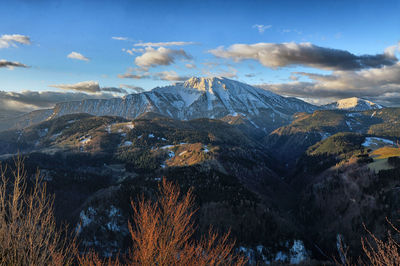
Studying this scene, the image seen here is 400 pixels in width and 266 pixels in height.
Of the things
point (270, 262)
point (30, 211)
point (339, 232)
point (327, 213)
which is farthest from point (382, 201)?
point (30, 211)

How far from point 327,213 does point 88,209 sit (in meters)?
181

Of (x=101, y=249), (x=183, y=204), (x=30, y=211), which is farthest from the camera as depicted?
(x=101, y=249)

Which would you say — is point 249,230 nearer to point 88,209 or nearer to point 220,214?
point 220,214

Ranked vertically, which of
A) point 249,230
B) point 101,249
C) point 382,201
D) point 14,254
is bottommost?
point 101,249

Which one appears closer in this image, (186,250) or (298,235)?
(186,250)

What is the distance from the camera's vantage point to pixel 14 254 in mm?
15297

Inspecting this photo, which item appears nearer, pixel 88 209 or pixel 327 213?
pixel 88 209

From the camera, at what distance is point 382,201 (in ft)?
488

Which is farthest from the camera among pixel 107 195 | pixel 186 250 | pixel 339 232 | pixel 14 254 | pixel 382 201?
pixel 107 195

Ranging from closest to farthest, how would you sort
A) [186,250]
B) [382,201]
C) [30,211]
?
[30,211] < [186,250] < [382,201]

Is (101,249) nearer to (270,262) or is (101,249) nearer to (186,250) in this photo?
(270,262)

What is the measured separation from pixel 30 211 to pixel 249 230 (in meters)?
142

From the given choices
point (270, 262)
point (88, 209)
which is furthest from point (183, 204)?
point (88, 209)

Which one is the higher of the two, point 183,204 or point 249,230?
point 183,204
